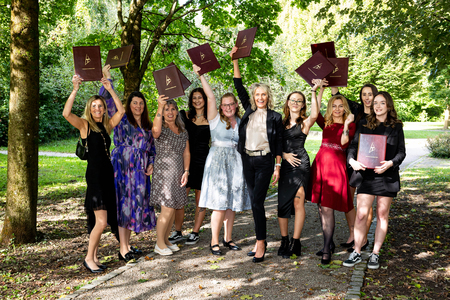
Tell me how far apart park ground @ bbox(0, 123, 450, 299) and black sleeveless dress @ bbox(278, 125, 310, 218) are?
80cm

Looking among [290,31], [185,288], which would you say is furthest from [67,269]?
[290,31]

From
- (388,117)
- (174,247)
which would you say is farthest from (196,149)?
(388,117)

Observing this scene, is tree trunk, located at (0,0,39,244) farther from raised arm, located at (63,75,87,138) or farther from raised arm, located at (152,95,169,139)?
raised arm, located at (152,95,169,139)

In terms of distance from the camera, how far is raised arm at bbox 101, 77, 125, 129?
4.76 metres

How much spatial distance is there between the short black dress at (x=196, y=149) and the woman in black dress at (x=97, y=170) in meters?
1.37

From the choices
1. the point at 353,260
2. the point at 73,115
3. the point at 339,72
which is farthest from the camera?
the point at 339,72

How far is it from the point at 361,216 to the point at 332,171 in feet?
2.33

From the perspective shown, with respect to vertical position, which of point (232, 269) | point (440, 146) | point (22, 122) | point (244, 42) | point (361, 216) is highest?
point (244, 42)

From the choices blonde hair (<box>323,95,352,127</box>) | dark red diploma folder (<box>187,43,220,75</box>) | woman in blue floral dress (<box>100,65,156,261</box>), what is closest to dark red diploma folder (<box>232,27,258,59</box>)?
dark red diploma folder (<box>187,43,220,75</box>)

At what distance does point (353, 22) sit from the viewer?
33.4ft

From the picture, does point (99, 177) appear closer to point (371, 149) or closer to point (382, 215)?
point (371, 149)

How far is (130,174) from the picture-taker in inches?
199

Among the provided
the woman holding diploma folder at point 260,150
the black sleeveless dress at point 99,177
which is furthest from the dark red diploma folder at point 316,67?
the black sleeveless dress at point 99,177

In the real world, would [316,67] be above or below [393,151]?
above
